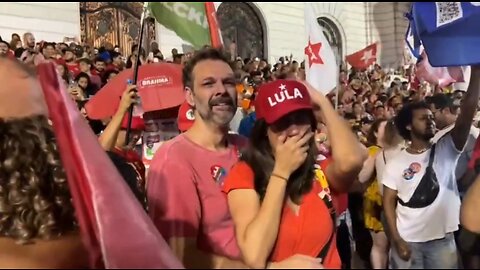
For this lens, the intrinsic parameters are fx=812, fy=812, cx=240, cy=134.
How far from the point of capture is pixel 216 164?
2.83 m

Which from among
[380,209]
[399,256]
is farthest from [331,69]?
[399,256]

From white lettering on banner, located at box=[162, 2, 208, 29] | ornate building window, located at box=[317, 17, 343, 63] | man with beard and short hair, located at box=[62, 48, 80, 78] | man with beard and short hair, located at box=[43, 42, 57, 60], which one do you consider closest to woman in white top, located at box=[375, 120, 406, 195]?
white lettering on banner, located at box=[162, 2, 208, 29]

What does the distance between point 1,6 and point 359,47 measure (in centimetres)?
1699

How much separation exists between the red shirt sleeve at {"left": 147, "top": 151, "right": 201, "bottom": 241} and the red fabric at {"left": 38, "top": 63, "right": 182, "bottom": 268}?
43.0 inches

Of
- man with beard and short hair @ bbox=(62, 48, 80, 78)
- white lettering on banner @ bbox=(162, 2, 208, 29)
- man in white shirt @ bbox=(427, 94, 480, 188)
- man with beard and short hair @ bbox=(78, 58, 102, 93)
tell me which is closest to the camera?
white lettering on banner @ bbox=(162, 2, 208, 29)

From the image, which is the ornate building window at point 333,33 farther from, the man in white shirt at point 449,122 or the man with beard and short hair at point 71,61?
the man in white shirt at point 449,122

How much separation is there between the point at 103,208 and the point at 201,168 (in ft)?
4.64

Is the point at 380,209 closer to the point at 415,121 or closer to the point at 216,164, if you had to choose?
the point at 415,121

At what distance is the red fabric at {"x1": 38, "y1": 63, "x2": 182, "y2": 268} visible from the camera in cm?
135

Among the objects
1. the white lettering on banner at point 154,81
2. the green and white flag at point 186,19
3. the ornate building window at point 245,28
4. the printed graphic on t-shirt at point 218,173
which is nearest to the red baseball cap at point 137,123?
the white lettering on banner at point 154,81

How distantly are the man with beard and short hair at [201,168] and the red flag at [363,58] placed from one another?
650 inches

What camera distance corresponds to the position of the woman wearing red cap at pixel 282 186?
7.51ft

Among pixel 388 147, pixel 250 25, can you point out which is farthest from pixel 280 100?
pixel 250 25

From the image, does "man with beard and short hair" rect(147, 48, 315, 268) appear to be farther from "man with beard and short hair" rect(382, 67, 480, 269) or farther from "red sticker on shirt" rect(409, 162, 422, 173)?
"red sticker on shirt" rect(409, 162, 422, 173)
